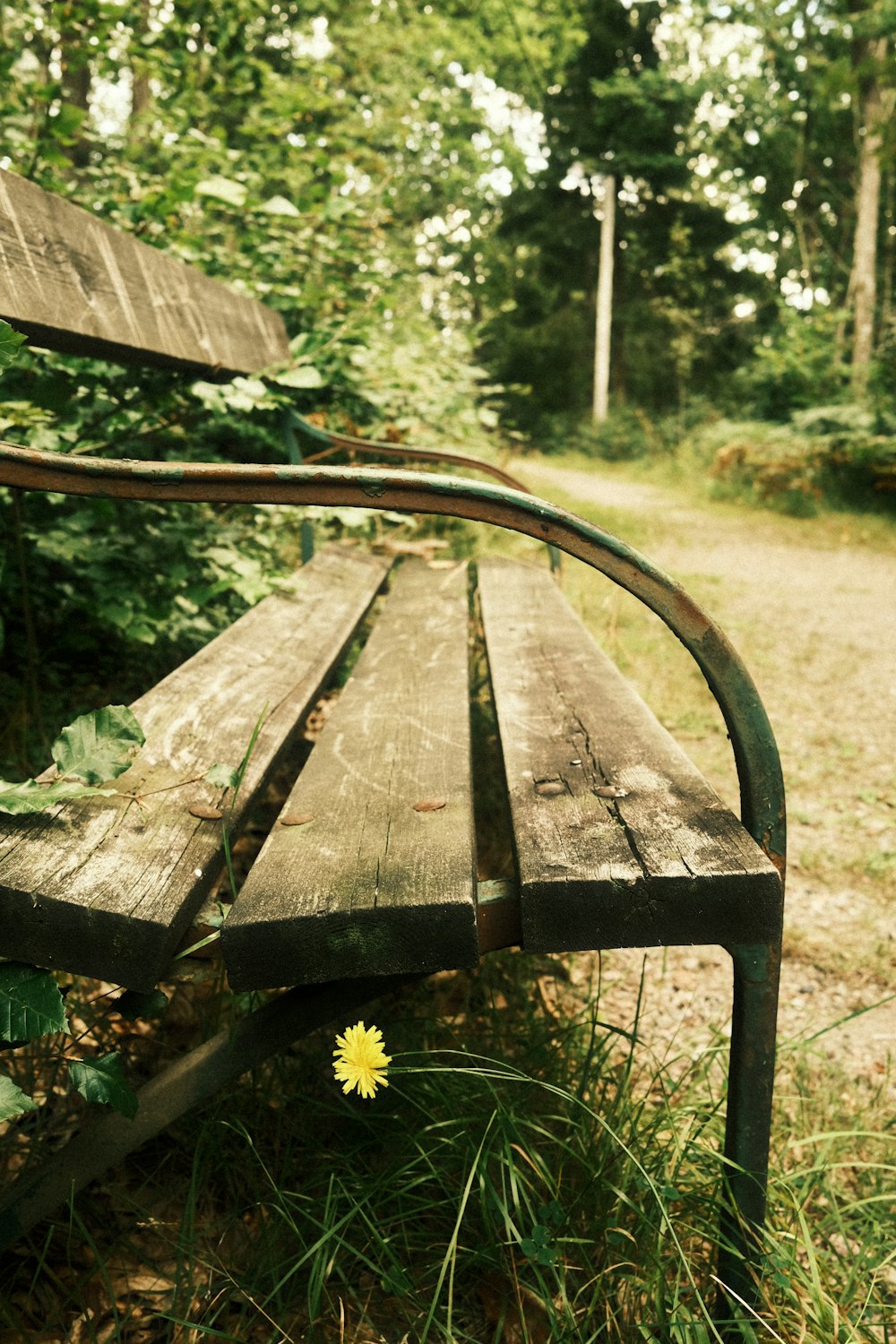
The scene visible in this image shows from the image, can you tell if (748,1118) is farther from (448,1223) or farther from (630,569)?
(630,569)

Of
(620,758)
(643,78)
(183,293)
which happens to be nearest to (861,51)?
(643,78)

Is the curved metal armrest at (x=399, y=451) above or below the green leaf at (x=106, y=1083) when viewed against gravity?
above

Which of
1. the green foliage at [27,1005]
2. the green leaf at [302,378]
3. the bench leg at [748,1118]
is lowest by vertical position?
the bench leg at [748,1118]

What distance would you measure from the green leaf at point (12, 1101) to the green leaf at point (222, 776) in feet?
1.16

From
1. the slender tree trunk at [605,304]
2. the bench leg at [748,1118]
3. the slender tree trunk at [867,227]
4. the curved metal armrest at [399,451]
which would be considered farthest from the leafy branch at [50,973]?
the slender tree trunk at [605,304]

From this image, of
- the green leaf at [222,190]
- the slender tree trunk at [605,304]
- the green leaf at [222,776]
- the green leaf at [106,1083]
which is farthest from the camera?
the slender tree trunk at [605,304]

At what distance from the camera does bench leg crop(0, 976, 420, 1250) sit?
0.92 metres

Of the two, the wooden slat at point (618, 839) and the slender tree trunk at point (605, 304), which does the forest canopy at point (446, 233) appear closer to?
the slender tree trunk at point (605, 304)

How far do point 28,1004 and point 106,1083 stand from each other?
0.13 meters

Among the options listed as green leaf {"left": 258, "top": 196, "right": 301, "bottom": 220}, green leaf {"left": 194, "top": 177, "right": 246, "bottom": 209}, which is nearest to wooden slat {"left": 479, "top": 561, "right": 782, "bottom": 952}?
green leaf {"left": 194, "top": 177, "right": 246, "bottom": 209}

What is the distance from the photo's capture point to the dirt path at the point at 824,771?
69.0 inches

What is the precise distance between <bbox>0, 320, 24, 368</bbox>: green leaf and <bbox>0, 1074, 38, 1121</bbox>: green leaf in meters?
0.71

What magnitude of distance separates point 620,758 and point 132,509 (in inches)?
65.4

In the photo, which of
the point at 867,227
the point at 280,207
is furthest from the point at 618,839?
the point at 867,227
